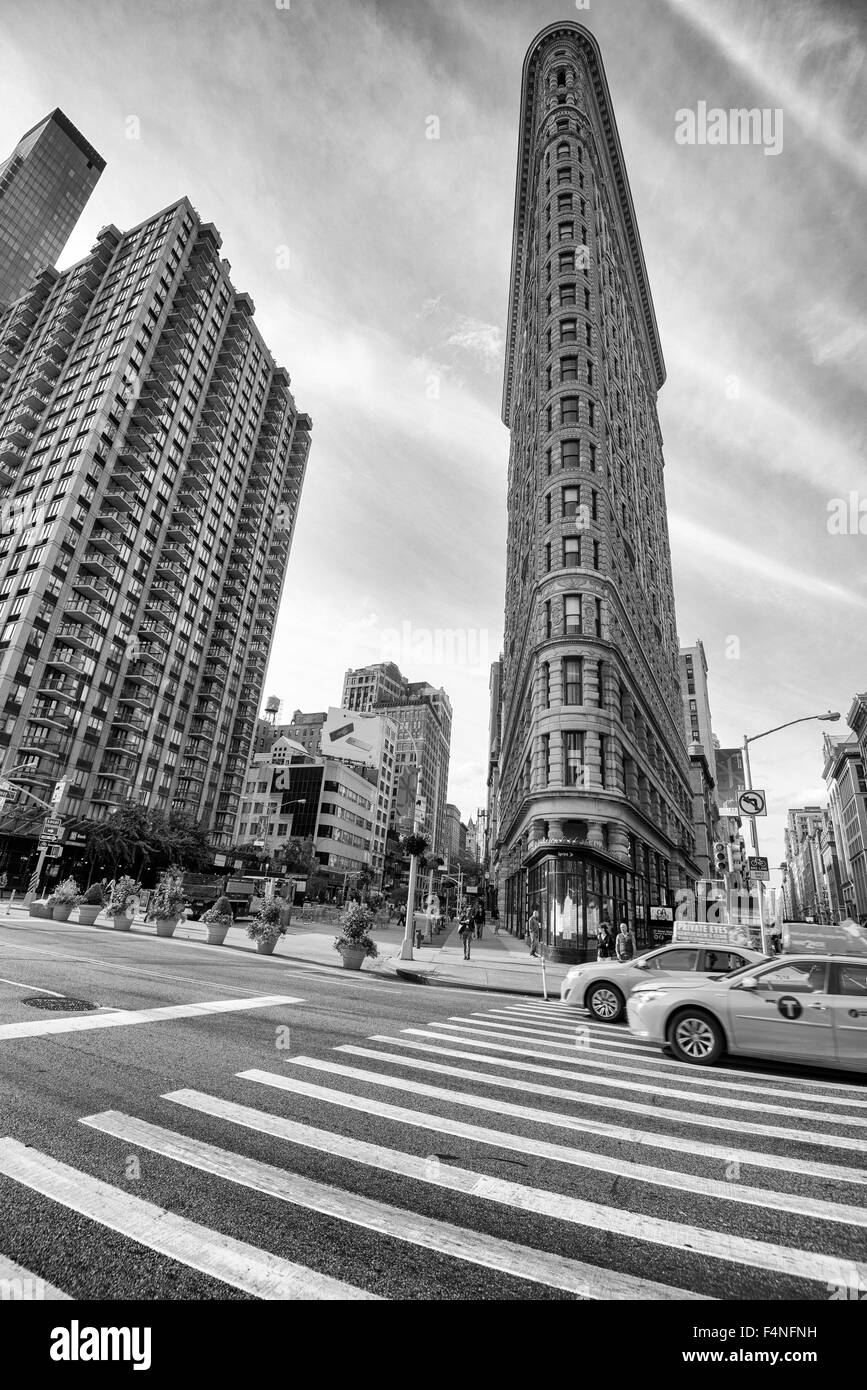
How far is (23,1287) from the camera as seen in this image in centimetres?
274

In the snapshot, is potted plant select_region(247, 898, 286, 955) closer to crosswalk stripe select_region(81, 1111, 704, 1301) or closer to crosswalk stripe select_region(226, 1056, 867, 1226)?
crosswalk stripe select_region(226, 1056, 867, 1226)

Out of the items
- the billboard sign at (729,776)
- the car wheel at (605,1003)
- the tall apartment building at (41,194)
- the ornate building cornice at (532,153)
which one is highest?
the tall apartment building at (41,194)

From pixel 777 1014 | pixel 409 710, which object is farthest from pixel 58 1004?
pixel 409 710

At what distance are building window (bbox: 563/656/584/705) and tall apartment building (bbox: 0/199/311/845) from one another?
167 feet

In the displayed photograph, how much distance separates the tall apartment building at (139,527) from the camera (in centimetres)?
6150

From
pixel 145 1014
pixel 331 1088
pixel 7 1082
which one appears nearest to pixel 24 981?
pixel 145 1014

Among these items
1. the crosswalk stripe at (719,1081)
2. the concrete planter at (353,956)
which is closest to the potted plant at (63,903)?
the concrete planter at (353,956)

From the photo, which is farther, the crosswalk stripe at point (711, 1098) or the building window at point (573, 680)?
the building window at point (573, 680)

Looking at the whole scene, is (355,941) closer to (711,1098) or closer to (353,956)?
(353,956)

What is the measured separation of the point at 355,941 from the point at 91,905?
564 inches

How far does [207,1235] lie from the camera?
3.28m

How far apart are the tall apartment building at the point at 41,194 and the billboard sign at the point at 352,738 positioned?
339 ft

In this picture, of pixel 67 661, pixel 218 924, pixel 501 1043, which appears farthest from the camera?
pixel 67 661

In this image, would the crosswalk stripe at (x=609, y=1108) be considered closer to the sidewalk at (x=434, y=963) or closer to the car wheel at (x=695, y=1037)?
the car wheel at (x=695, y=1037)
